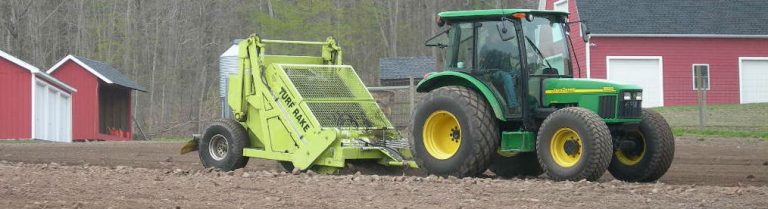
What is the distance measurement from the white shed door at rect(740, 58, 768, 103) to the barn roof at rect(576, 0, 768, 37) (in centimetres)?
95

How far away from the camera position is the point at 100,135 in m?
38.8

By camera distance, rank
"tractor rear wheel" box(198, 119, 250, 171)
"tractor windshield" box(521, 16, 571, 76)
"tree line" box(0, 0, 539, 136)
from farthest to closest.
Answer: "tree line" box(0, 0, 539, 136) < "tractor rear wheel" box(198, 119, 250, 171) < "tractor windshield" box(521, 16, 571, 76)

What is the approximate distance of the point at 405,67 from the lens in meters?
34.6

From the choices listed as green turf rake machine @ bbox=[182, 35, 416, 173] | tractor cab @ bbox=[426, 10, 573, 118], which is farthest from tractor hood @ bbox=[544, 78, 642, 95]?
green turf rake machine @ bbox=[182, 35, 416, 173]

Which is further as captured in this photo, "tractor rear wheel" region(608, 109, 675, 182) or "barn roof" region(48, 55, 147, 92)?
"barn roof" region(48, 55, 147, 92)

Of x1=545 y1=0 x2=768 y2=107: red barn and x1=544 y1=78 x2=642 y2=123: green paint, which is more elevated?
x1=545 y1=0 x2=768 y2=107: red barn

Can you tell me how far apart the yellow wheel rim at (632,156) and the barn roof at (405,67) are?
852 inches

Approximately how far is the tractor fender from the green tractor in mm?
14

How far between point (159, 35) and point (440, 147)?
4160 cm

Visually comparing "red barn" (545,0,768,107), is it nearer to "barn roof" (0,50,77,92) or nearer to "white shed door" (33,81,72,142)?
"barn roof" (0,50,77,92)

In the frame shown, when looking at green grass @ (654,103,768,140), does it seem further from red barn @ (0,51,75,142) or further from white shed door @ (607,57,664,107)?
red barn @ (0,51,75,142)

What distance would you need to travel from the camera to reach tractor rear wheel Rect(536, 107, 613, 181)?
1118cm

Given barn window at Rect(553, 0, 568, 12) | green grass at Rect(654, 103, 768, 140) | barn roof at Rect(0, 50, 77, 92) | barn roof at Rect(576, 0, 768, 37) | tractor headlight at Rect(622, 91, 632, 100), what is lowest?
green grass at Rect(654, 103, 768, 140)

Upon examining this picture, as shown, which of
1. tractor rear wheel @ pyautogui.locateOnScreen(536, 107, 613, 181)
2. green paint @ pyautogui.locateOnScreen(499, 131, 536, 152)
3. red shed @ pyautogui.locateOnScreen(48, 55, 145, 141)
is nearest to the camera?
tractor rear wheel @ pyautogui.locateOnScreen(536, 107, 613, 181)
